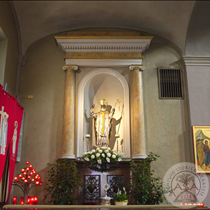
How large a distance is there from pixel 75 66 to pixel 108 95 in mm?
1290

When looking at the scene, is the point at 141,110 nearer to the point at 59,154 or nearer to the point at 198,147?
the point at 198,147

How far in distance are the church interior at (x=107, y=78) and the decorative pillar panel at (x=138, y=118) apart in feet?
0.09

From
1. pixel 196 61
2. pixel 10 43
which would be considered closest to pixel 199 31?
pixel 196 61

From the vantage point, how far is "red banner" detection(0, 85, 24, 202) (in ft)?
22.5

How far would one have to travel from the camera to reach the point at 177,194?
26.4 ft

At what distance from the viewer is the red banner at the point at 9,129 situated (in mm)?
6852

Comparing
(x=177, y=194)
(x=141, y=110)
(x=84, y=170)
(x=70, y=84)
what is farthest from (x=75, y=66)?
(x=177, y=194)

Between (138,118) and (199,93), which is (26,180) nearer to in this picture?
(138,118)

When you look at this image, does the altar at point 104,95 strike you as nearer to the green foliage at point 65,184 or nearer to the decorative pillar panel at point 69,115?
the decorative pillar panel at point 69,115

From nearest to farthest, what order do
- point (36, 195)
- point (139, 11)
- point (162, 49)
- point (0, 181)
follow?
A: point (0, 181) < point (36, 195) < point (139, 11) < point (162, 49)

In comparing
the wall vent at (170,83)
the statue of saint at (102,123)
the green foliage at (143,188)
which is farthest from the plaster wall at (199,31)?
the green foliage at (143,188)

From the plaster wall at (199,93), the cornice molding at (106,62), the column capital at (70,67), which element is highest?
the cornice molding at (106,62)

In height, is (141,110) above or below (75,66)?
below

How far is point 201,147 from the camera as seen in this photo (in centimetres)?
832
